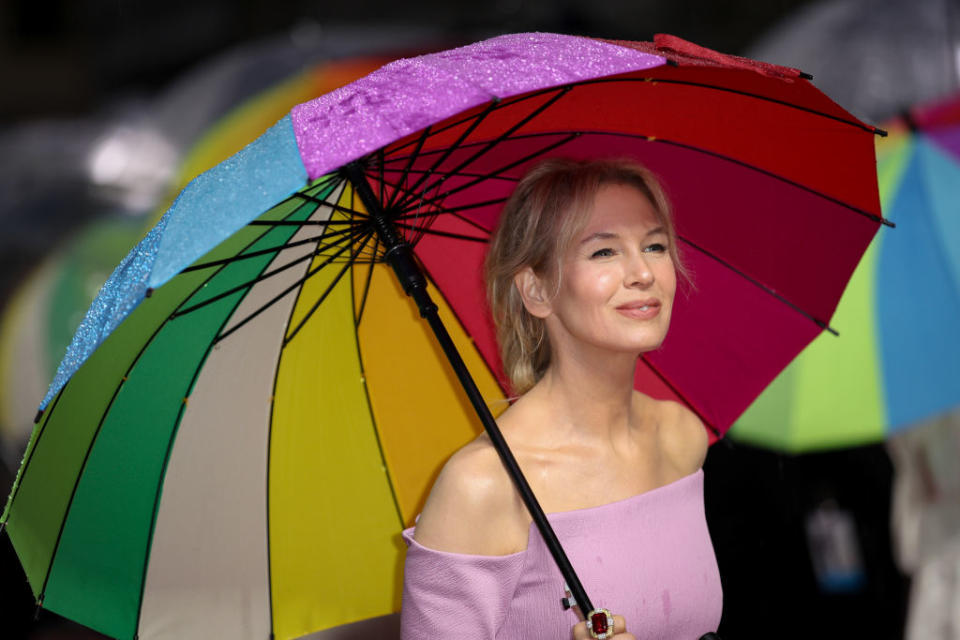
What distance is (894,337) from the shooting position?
3.15 meters

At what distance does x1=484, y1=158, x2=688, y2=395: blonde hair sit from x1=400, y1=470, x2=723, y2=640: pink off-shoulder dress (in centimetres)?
31

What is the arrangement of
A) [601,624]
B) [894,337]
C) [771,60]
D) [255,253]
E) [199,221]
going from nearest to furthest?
1. [199,221]
2. [601,624]
3. [255,253]
4. [894,337]
5. [771,60]

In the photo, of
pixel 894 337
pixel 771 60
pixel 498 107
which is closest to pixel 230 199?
pixel 498 107

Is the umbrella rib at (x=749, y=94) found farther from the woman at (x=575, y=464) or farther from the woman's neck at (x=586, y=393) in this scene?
the woman's neck at (x=586, y=393)

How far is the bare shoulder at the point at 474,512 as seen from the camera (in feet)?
5.71

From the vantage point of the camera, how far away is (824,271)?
212 centimetres

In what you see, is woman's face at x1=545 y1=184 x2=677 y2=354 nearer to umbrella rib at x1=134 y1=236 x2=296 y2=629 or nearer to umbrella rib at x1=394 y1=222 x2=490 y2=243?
umbrella rib at x1=394 y1=222 x2=490 y2=243

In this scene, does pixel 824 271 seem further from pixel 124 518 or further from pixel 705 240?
pixel 124 518

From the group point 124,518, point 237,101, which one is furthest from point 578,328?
point 237,101

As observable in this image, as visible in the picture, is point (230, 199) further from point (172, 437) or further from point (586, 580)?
point (586, 580)

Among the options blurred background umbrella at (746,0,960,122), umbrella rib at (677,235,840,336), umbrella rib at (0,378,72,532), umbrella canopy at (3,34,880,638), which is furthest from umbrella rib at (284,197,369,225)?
blurred background umbrella at (746,0,960,122)

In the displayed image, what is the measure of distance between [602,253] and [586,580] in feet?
1.71

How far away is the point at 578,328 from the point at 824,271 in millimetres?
577

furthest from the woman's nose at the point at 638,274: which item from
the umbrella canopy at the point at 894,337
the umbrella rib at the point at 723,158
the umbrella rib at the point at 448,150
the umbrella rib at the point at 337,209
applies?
the umbrella canopy at the point at 894,337
